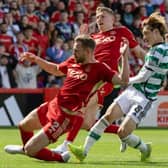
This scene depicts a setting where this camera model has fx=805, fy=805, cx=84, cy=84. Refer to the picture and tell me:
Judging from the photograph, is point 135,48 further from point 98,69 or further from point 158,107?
point 158,107

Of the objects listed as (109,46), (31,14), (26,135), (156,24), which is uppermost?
(156,24)

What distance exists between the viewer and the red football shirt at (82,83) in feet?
33.4

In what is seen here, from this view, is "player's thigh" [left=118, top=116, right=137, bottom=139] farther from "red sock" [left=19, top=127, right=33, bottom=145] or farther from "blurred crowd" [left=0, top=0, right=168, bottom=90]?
"blurred crowd" [left=0, top=0, right=168, bottom=90]

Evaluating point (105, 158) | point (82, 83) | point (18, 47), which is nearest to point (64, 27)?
point (18, 47)

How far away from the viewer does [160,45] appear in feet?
34.0

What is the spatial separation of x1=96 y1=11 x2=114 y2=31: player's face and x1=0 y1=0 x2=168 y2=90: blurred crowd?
27.5ft

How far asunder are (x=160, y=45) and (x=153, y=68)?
310mm

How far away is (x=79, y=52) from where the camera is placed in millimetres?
10055

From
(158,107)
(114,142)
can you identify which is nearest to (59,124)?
(114,142)

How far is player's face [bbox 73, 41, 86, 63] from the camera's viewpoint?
394 inches

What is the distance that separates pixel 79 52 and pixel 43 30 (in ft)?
38.3

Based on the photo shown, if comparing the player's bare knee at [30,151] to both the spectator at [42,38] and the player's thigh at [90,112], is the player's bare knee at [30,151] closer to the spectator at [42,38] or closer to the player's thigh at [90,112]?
the player's thigh at [90,112]

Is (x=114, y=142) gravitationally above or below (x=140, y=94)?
below

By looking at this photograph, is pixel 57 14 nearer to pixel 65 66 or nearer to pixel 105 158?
pixel 105 158
